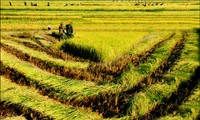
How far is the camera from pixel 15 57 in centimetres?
1306

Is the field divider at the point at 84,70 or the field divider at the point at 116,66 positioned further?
the field divider at the point at 116,66

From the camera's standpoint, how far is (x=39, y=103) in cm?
828

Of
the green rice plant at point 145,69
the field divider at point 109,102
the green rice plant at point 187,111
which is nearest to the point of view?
the green rice plant at point 187,111

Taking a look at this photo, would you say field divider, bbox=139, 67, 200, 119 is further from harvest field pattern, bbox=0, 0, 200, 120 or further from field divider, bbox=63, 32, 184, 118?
field divider, bbox=63, 32, 184, 118

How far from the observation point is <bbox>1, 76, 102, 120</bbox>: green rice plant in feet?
→ 25.1

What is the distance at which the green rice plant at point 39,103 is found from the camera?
7664 mm

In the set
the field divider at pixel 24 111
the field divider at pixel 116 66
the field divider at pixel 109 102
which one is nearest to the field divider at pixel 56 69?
the field divider at pixel 116 66

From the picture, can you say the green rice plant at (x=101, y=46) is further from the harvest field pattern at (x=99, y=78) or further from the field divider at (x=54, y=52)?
the field divider at (x=54, y=52)

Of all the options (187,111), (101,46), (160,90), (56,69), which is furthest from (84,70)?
(187,111)

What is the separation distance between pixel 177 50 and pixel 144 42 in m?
2.01

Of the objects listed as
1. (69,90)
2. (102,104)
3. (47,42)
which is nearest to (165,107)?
(102,104)

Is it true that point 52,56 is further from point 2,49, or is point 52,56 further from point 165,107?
point 165,107

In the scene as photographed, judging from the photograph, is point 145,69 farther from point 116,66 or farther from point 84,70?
point 84,70

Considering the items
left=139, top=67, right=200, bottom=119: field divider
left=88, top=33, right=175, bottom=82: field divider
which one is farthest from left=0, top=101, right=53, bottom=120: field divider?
left=88, top=33, right=175, bottom=82: field divider
